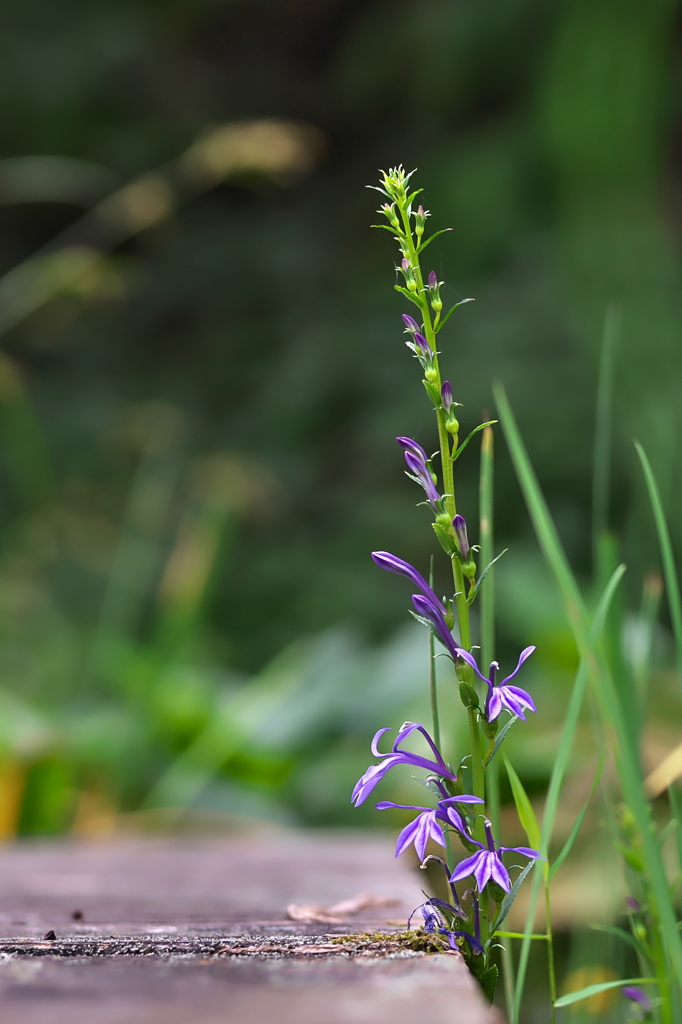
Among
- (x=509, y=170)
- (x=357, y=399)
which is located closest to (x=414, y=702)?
(x=357, y=399)

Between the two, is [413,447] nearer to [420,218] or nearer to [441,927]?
[420,218]

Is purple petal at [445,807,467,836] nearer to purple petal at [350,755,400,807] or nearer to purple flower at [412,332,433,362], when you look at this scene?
purple petal at [350,755,400,807]

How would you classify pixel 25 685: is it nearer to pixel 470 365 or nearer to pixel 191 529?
pixel 191 529

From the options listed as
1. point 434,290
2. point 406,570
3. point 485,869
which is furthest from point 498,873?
point 434,290

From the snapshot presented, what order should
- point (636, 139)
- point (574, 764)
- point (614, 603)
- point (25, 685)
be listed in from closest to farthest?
point (614, 603)
point (574, 764)
point (25, 685)
point (636, 139)

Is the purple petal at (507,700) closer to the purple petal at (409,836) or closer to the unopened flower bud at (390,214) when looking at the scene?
the purple petal at (409,836)

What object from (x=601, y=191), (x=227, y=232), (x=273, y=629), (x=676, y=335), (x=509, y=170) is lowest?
(x=273, y=629)

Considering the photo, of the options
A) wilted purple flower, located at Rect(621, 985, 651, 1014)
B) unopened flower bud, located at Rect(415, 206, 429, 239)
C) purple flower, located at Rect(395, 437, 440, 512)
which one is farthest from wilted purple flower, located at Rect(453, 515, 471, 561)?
wilted purple flower, located at Rect(621, 985, 651, 1014)

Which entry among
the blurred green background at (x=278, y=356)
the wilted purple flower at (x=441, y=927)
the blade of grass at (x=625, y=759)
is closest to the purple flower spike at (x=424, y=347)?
the blade of grass at (x=625, y=759)
